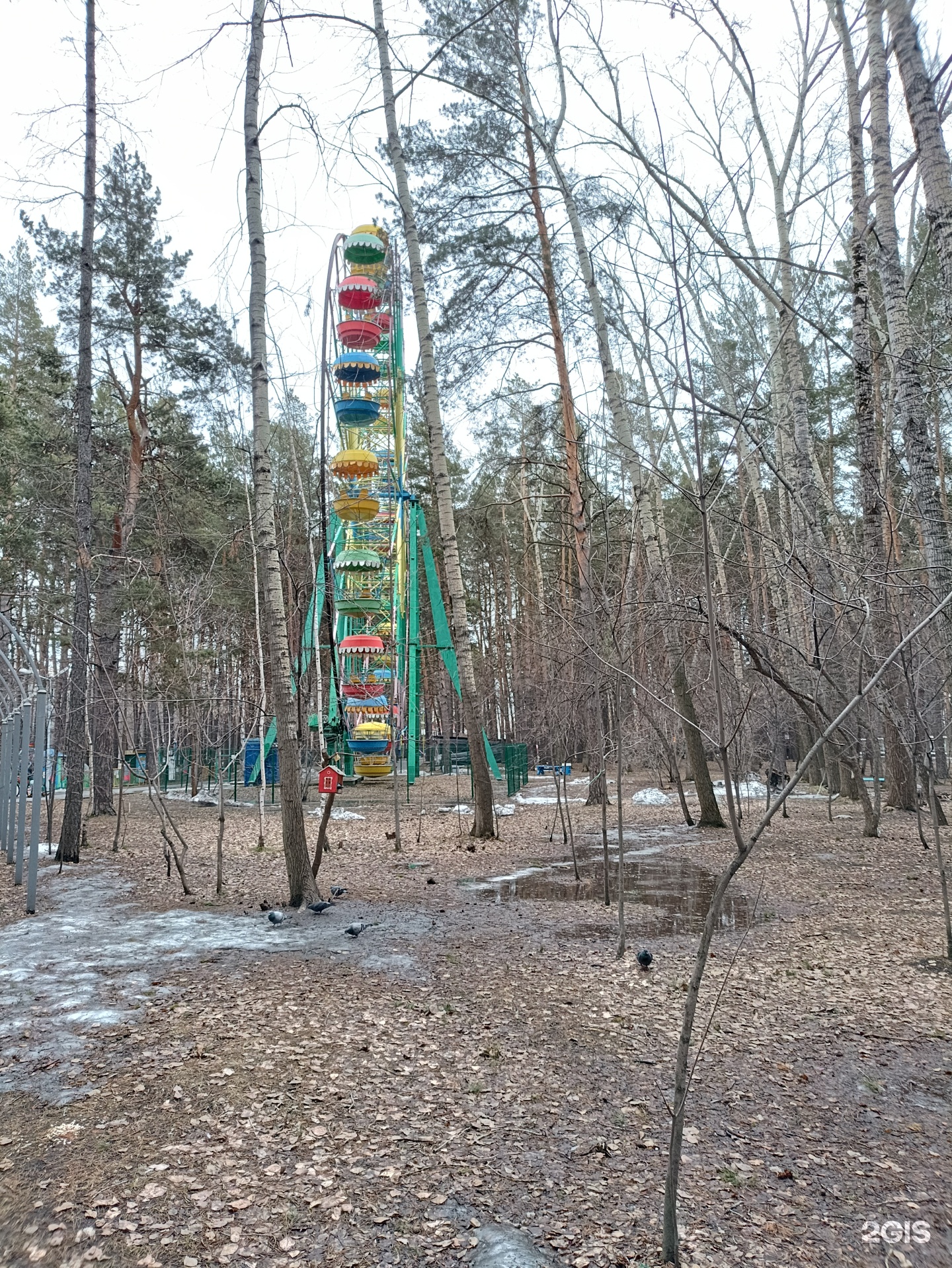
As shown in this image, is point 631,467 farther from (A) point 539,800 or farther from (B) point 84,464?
(A) point 539,800

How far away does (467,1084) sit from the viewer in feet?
11.4

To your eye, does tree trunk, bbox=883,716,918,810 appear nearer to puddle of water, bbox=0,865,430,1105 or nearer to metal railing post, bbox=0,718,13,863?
puddle of water, bbox=0,865,430,1105

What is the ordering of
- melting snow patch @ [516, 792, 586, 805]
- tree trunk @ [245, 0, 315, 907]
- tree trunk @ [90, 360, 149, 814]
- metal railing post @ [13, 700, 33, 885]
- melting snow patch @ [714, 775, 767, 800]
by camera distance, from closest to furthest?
tree trunk @ [245, 0, 315, 907] < metal railing post @ [13, 700, 33, 885] < tree trunk @ [90, 360, 149, 814] < melting snow patch @ [516, 792, 586, 805] < melting snow patch @ [714, 775, 767, 800]

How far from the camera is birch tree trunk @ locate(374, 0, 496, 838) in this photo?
9.97 m

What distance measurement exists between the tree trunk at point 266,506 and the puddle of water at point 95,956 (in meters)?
0.61

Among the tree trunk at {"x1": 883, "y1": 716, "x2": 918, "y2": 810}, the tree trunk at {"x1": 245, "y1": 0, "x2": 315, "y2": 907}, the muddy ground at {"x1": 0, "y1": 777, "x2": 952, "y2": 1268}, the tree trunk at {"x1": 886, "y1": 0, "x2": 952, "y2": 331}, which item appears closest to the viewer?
the muddy ground at {"x1": 0, "y1": 777, "x2": 952, "y2": 1268}

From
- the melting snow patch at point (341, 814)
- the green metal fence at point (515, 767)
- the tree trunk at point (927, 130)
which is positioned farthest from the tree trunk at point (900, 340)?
the green metal fence at point (515, 767)

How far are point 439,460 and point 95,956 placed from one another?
6976 millimetres

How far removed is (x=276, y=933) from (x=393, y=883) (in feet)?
7.32

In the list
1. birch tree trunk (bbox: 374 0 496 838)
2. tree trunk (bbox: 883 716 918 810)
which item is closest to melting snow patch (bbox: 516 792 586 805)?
birch tree trunk (bbox: 374 0 496 838)

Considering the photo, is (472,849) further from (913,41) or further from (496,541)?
(496,541)

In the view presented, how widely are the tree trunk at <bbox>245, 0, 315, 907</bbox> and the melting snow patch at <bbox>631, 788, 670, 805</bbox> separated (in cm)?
1062

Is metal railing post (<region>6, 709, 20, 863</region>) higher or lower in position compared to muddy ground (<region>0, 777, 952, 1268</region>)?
higher

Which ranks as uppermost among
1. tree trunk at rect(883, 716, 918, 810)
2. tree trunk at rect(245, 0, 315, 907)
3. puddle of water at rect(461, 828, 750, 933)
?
tree trunk at rect(245, 0, 315, 907)
